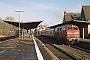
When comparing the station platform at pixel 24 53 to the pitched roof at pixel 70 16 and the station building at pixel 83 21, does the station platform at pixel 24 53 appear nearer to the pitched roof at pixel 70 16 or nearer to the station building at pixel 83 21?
the station building at pixel 83 21

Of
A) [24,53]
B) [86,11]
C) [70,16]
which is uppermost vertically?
[70,16]

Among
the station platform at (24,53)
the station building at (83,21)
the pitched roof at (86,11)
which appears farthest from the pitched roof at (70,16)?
the station platform at (24,53)

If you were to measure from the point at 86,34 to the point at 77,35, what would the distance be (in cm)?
1391

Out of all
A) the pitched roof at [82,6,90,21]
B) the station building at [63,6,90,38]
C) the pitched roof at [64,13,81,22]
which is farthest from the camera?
the pitched roof at [64,13,81,22]

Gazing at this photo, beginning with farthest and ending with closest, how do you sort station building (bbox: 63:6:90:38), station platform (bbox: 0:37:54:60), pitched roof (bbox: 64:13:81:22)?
1. pitched roof (bbox: 64:13:81:22)
2. station building (bbox: 63:6:90:38)
3. station platform (bbox: 0:37:54:60)

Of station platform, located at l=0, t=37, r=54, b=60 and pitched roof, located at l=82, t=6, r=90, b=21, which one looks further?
pitched roof, located at l=82, t=6, r=90, b=21

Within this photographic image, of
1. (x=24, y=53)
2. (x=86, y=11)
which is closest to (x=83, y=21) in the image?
(x=86, y=11)

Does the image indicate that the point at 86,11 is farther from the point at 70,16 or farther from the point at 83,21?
the point at 70,16

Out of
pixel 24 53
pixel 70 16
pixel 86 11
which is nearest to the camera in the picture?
pixel 24 53

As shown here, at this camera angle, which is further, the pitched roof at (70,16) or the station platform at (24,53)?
the pitched roof at (70,16)

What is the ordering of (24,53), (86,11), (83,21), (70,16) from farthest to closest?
(70,16) → (86,11) → (83,21) → (24,53)

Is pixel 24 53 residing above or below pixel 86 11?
below

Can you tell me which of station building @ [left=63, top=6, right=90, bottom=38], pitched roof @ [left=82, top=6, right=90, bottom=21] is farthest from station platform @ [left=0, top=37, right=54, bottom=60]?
pitched roof @ [left=82, top=6, right=90, bottom=21]

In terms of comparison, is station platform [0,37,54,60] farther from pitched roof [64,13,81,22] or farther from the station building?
pitched roof [64,13,81,22]
